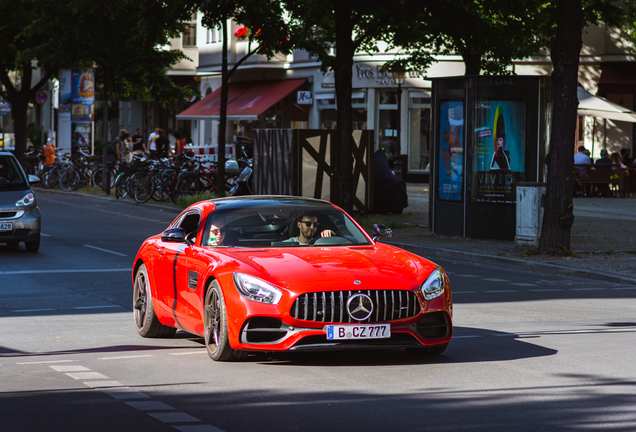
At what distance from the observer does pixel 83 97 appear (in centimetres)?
3747

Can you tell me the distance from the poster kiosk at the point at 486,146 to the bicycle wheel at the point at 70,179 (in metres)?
18.0

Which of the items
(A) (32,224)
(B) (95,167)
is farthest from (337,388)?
(B) (95,167)

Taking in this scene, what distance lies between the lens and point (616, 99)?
38.2 meters

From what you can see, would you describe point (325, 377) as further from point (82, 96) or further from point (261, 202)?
point (82, 96)

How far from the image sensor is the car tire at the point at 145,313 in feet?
30.0

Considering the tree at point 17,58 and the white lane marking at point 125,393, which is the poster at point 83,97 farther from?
the white lane marking at point 125,393

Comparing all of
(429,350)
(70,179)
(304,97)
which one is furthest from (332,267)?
(304,97)

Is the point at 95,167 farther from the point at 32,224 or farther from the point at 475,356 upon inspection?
the point at 475,356

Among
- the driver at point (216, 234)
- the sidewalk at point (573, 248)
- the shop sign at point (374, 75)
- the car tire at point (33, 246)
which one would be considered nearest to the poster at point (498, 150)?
the sidewalk at point (573, 248)

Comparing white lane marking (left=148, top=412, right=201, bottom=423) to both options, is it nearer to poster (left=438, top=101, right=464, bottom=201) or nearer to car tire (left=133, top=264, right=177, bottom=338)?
car tire (left=133, top=264, right=177, bottom=338)

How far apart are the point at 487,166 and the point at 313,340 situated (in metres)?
12.5

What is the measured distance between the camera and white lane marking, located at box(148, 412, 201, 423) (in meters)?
5.95

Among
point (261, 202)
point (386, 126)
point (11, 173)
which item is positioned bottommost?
point (261, 202)

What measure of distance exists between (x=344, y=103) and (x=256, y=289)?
572 inches
